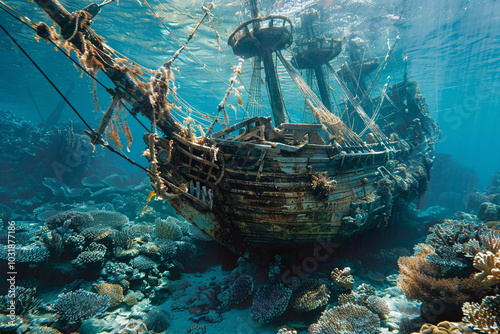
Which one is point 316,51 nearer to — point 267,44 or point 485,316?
point 267,44

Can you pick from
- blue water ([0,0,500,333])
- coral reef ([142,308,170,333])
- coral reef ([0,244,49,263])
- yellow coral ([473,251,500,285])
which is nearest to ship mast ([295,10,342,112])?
blue water ([0,0,500,333])

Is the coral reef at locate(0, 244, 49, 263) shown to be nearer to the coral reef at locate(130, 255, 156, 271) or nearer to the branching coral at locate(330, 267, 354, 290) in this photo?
the coral reef at locate(130, 255, 156, 271)

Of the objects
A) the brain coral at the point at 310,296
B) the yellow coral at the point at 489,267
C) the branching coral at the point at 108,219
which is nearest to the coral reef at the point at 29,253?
the branching coral at the point at 108,219

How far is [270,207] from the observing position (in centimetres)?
529

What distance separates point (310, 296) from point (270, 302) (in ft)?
3.25

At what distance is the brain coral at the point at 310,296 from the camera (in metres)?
4.78

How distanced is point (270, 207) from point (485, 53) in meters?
34.0

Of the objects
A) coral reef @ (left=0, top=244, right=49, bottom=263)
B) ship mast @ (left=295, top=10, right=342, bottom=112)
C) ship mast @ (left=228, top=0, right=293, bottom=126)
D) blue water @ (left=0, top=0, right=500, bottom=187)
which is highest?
blue water @ (left=0, top=0, right=500, bottom=187)

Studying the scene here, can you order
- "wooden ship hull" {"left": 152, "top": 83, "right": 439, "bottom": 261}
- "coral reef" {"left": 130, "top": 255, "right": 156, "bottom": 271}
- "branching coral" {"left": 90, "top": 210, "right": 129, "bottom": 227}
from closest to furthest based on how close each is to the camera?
"wooden ship hull" {"left": 152, "top": 83, "right": 439, "bottom": 261} < "coral reef" {"left": 130, "top": 255, "right": 156, "bottom": 271} < "branching coral" {"left": 90, "top": 210, "right": 129, "bottom": 227}

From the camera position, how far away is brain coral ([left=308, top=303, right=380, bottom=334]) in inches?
154

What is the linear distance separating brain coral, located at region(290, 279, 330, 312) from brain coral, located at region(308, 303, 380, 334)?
51 centimetres

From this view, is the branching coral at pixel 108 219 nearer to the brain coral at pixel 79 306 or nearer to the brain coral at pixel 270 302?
the brain coral at pixel 79 306

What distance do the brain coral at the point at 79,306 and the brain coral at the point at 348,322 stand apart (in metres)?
4.80

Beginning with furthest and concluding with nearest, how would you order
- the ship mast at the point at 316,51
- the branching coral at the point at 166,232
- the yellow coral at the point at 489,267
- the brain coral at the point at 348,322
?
the ship mast at the point at 316,51 < the branching coral at the point at 166,232 < the brain coral at the point at 348,322 < the yellow coral at the point at 489,267
